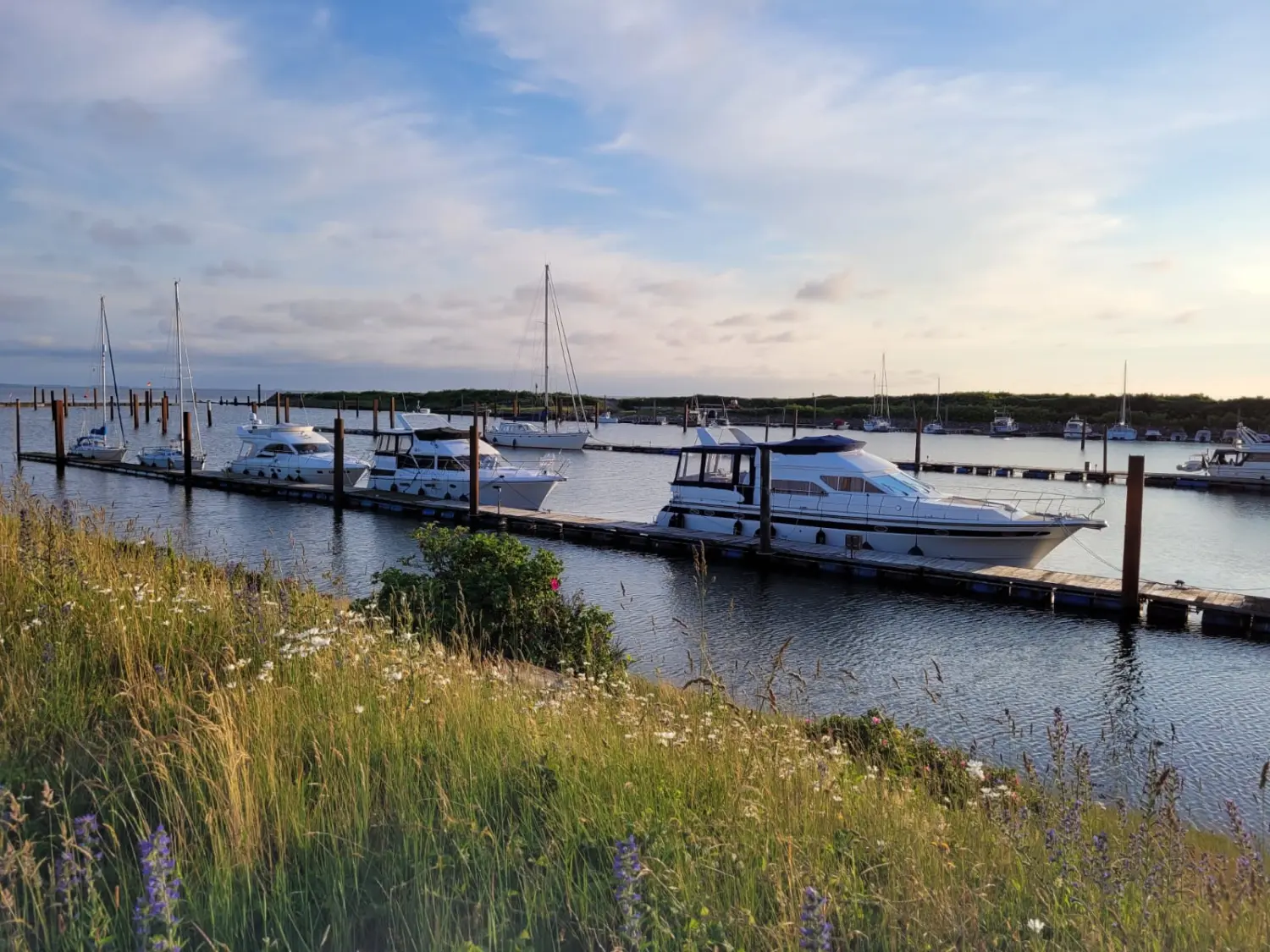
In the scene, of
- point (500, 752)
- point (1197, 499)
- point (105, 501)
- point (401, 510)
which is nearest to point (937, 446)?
point (1197, 499)

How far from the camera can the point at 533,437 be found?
76.5m

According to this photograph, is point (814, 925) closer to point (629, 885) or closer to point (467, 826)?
point (629, 885)

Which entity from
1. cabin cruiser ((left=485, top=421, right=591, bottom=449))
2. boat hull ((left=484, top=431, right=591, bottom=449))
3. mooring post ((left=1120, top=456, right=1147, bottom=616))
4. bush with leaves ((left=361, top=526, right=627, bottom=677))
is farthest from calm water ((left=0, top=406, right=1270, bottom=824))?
cabin cruiser ((left=485, top=421, right=591, bottom=449))

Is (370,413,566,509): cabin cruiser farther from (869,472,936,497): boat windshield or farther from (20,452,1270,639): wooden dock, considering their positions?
(869,472,936,497): boat windshield

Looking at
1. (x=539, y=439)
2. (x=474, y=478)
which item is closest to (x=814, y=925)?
(x=474, y=478)

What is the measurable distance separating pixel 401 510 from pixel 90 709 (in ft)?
99.7

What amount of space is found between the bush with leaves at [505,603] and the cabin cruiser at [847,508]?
554 inches

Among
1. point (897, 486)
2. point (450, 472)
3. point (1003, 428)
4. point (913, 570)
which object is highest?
point (1003, 428)

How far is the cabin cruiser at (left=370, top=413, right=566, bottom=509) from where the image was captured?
34.1 m

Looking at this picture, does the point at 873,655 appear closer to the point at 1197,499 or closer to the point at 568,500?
the point at 568,500

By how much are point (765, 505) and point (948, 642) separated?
26.5 ft

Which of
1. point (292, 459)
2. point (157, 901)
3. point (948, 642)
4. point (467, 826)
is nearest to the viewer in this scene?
point (157, 901)

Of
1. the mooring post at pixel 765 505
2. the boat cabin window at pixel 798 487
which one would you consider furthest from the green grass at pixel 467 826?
the boat cabin window at pixel 798 487

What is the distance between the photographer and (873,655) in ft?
54.2
